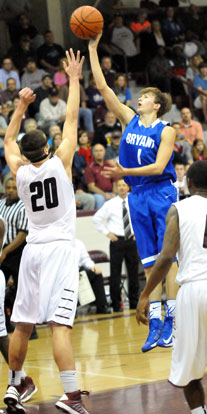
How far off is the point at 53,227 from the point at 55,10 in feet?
49.4

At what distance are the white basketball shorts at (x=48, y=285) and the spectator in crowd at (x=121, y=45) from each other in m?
14.2

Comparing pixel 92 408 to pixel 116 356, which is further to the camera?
pixel 116 356

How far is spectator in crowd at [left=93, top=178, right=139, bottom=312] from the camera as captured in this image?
12.9 meters

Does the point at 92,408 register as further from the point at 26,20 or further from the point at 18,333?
the point at 26,20

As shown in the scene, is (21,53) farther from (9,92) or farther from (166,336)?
(166,336)

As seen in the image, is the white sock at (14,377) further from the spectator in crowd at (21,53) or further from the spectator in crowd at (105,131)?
the spectator in crowd at (21,53)

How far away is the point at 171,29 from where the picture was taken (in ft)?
67.9

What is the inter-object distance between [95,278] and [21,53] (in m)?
7.39

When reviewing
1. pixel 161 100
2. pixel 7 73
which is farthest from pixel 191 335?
pixel 7 73

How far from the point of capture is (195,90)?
64.2 feet

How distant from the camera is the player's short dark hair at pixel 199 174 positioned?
487 cm

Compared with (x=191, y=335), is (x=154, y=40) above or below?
below

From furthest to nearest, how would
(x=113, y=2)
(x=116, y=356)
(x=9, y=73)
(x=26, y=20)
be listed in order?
(x=113, y=2) < (x=26, y=20) < (x=9, y=73) < (x=116, y=356)

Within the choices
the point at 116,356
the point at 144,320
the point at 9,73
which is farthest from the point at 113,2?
the point at 144,320
